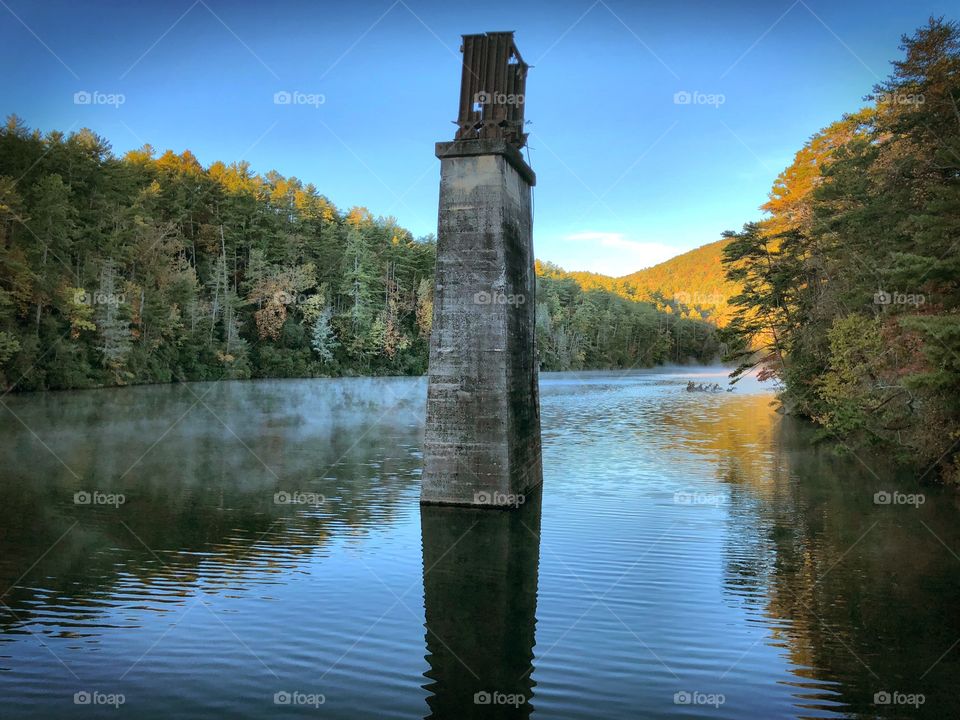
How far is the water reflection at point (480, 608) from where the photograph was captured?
7.10 metres

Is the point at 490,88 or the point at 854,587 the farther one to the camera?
the point at 490,88

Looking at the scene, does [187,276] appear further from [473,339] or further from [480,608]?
[480,608]

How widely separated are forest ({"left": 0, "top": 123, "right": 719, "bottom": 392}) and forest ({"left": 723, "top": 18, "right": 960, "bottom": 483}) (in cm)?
3710

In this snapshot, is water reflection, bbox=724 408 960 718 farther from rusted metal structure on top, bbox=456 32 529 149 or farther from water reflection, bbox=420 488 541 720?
rusted metal structure on top, bbox=456 32 529 149

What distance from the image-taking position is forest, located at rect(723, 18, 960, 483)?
13.6 metres

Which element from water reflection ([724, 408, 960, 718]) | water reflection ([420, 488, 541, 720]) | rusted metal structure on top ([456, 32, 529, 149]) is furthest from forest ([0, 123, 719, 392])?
water reflection ([724, 408, 960, 718])

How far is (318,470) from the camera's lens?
20281 mm

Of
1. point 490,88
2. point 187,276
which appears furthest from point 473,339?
point 187,276

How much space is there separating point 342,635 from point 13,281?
1489 inches

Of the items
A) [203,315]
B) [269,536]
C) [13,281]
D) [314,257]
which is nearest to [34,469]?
[269,536]

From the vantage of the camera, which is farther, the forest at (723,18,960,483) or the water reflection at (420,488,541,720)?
the forest at (723,18,960,483)

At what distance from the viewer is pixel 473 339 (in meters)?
14.1

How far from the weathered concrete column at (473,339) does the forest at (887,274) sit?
269 inches

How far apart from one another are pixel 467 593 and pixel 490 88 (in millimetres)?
9856
